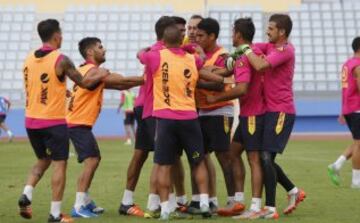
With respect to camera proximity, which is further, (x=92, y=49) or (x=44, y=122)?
(x=92, y=49)

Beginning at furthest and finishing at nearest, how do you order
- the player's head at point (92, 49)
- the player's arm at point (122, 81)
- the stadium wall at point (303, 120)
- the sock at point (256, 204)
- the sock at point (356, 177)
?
1. the stadium wall at point (303, 120)
2. the sock at point (356, 177)
3. the player's head at point (92, 49)
4. the player's arm at point (122, 81)
5. the sock at point (256, 204)

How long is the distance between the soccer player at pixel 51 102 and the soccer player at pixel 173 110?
2.86 feet

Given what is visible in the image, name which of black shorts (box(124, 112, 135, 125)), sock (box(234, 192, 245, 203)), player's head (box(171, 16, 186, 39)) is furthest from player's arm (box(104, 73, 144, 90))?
black shorts (box(124, 112, 135, 125))

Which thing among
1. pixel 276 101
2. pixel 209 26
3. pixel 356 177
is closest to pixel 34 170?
pixel 209 26

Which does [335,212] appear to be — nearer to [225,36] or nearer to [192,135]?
[192,135]

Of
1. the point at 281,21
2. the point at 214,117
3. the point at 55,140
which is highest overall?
the point at 281,21

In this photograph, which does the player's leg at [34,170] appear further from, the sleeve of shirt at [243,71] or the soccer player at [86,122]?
the sleeve of shirt at [243,71]

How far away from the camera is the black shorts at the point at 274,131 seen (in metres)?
9.30

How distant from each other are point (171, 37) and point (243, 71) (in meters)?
0.89

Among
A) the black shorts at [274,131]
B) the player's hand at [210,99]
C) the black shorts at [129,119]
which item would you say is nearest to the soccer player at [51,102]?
the player's hand at [210,99]

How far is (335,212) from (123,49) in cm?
3124

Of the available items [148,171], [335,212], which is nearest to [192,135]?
[335,212]

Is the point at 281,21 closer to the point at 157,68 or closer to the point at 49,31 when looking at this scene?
the point at 157,68

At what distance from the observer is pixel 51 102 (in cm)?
888
